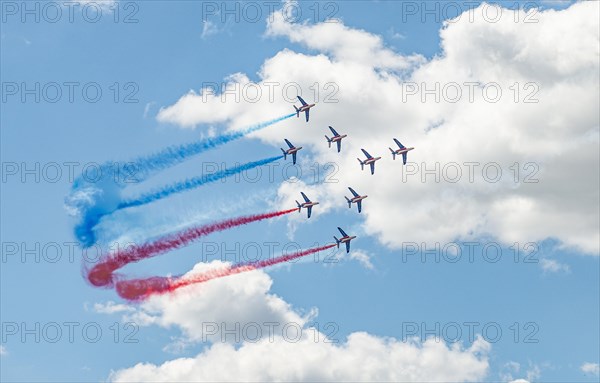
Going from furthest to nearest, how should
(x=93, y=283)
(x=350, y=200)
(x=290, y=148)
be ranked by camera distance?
(x=350, y=200) < (x=290, y=148) < (x=93, y=283)

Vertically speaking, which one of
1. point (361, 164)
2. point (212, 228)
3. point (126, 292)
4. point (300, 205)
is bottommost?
point (126, 292)

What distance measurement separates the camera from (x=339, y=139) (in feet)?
632

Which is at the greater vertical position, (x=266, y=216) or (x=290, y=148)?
(x=290, y=148)

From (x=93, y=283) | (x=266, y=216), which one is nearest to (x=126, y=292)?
(x=93, y=283)

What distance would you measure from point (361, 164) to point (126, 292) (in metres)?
69.4

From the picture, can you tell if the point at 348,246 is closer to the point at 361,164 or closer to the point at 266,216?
the point at 361,164

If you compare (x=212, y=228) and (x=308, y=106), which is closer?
(x=212, y=228)

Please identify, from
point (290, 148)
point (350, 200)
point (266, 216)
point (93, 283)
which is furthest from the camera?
point (350, 200)

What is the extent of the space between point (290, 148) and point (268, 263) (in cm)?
3387

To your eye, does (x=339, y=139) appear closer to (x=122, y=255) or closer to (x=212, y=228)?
(x=212, y=228)

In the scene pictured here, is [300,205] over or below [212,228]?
over

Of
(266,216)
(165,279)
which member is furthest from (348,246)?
(165,279)

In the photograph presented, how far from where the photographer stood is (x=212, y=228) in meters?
153

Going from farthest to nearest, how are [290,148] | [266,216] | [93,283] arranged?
[290,148] → [266,216] → [93,283]
